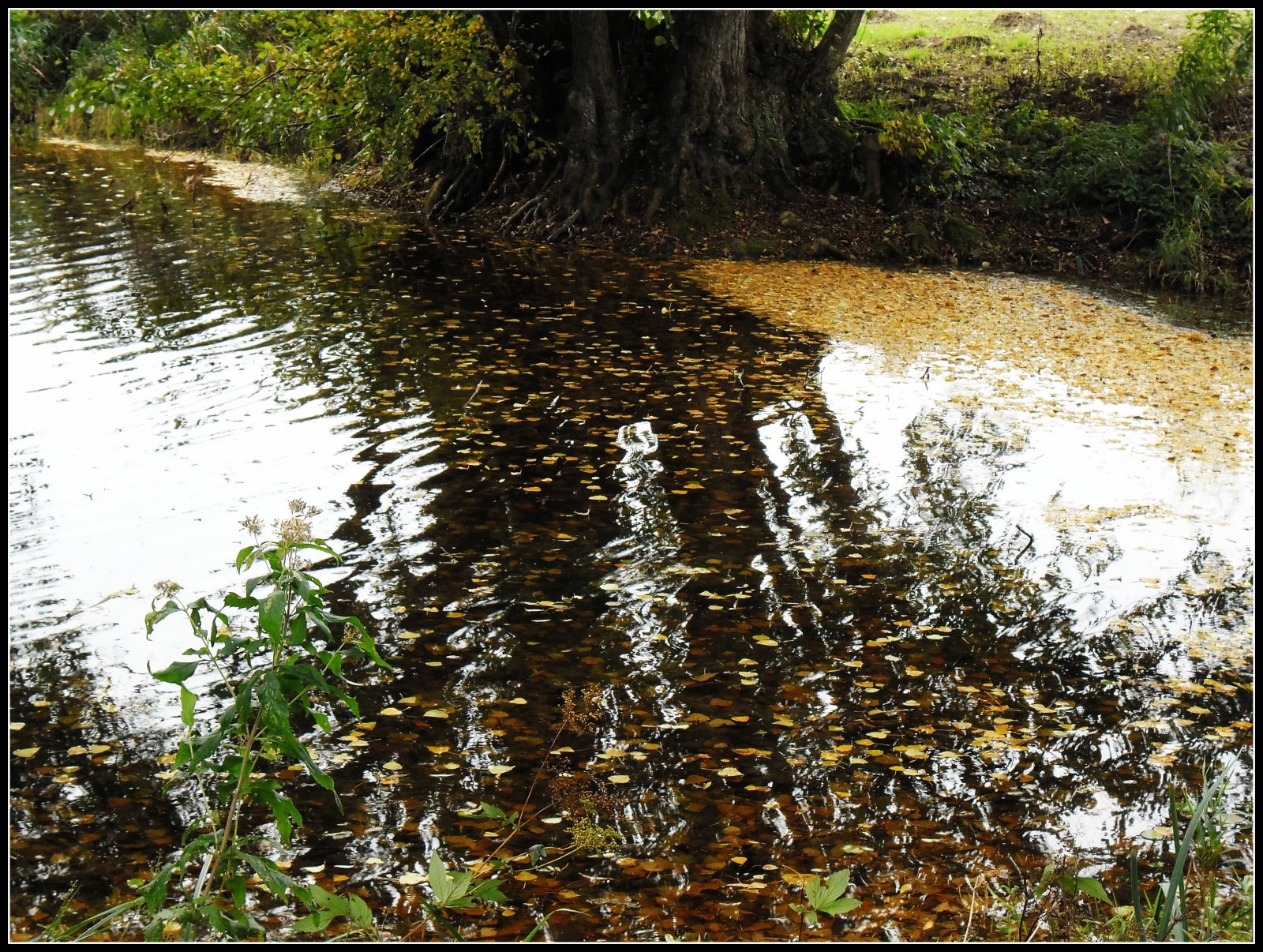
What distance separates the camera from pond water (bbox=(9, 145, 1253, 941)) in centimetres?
401

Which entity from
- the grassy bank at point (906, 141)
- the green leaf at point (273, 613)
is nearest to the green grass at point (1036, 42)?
the grassy bank at point (906, 141)

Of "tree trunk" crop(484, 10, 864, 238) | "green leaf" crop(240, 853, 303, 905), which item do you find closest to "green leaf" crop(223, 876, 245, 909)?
"green leaf" crop(240, 853, 303, 905)

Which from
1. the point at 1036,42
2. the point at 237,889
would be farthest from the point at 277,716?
the point at 1036,42

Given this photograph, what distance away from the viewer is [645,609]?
19.1 ft

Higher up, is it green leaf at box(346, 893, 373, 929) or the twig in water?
green leaf at box(346, 893, 373, 929)

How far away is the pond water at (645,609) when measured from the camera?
13.2 feet

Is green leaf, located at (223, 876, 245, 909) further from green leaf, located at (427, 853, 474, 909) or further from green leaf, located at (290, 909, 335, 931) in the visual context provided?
green leaf, located at (427, 853, 474, 909)

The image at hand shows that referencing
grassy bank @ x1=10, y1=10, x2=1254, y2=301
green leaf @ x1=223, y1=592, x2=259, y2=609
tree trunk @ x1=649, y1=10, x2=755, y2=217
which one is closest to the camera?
green leaf @ x1=223, y1=592, x2=259, y2=609

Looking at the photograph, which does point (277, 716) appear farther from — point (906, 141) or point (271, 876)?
point (906, 141)

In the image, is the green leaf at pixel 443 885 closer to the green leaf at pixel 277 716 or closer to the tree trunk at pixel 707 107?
the green leaf at pixel 277 716

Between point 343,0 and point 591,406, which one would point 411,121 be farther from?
point 591,406

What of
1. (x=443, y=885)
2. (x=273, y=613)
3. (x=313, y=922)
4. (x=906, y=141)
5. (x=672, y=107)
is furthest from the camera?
(x=906, y=141)

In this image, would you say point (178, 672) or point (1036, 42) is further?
point (1036, 42)

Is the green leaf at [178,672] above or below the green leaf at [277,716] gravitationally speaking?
above
